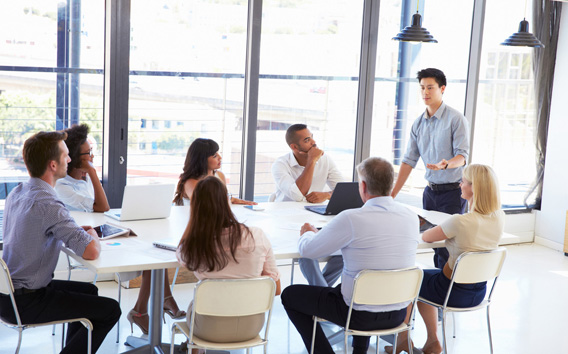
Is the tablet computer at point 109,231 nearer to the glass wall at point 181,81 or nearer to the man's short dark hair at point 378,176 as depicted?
the man's short dark hair at point 378,176

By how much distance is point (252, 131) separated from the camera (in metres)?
5.47

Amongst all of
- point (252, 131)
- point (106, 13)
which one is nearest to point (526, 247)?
point (252, 131)

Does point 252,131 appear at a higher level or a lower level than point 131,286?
higher

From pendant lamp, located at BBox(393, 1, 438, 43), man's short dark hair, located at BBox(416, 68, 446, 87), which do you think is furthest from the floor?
pendant lamp, located at BBox(393, 1, 438, 43)

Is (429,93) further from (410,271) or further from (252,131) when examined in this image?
(410,271)

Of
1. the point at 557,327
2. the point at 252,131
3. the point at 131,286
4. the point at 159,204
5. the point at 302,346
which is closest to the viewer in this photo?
the point at 159,204

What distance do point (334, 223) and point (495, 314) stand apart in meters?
2.25

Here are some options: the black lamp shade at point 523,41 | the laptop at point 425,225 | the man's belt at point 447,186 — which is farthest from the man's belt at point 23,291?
the black lamp shade at point 523,41

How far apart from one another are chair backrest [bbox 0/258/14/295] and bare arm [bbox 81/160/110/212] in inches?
41.6

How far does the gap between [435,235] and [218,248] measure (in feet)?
4.26

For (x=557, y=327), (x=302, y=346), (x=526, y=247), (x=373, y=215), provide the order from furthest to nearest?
(x=526, y=247)
(x=557, y=327)
(x=302, y=346)
(x=373, y=215)

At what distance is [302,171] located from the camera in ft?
15.5

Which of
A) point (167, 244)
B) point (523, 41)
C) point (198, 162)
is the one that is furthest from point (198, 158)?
point (523, 41)

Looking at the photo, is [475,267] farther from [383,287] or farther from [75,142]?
[75,142]
